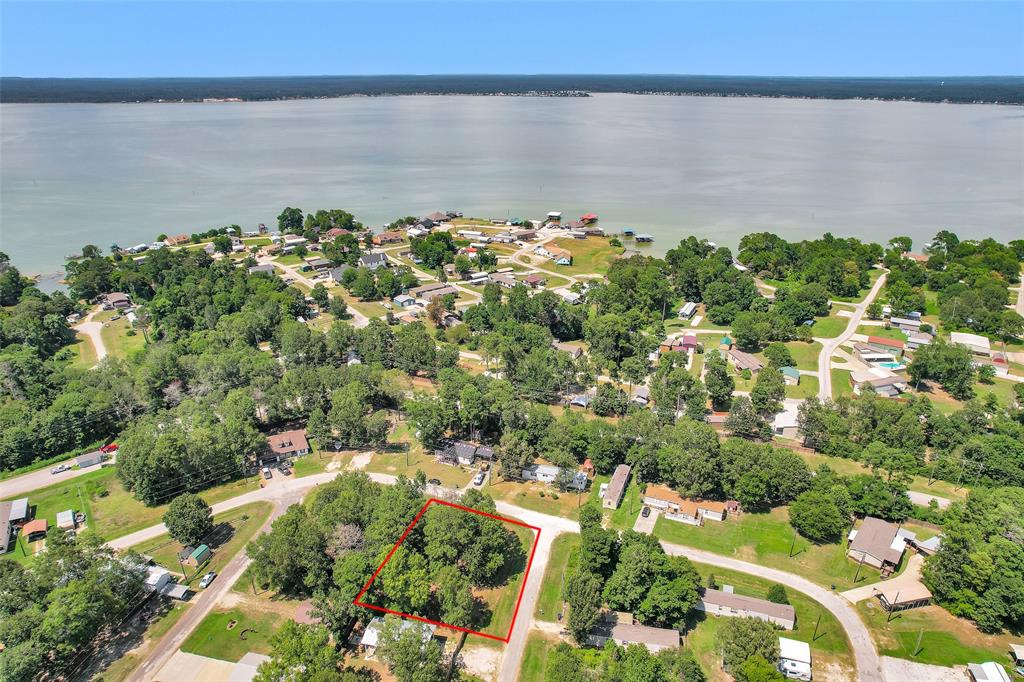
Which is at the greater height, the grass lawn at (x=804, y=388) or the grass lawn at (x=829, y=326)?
the grass lawn at (x=829, y=326)

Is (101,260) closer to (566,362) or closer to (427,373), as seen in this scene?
(427,373)

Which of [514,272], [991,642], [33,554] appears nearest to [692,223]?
[514,272]

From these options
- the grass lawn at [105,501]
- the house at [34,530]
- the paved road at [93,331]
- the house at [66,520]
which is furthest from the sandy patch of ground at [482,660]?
the paved road at [93,331]

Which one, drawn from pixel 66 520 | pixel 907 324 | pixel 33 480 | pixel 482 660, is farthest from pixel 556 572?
pixel 907 324

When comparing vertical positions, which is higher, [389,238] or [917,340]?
[389,238]

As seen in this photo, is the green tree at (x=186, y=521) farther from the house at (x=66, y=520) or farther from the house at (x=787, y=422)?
the house at (x=787, y=422)

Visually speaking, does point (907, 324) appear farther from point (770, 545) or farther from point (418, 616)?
point (418, 616)
